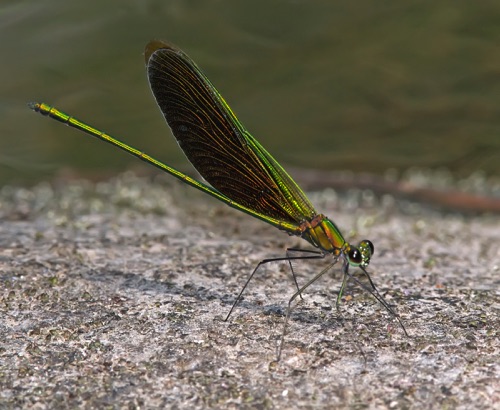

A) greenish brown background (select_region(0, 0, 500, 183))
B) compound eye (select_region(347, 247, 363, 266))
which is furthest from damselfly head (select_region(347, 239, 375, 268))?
greenish brown background (select_region(0, 0, 500, 183))

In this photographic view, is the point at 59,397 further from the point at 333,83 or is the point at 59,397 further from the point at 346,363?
the point at 333,83

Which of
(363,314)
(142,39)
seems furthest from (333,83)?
(363,314)

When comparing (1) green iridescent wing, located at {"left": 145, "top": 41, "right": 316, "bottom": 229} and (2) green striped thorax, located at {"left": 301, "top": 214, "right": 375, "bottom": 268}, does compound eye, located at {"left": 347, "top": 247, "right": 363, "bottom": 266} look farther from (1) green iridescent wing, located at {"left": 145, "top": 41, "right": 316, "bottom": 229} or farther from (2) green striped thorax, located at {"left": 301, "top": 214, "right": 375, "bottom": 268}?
(1) green iridescent wing, located at {"left": 145, "top": 41, "right": 316, "bottom": 229}

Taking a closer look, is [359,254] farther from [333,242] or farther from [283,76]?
[283,76]

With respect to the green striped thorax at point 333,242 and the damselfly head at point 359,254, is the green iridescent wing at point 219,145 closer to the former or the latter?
the green striped thorax at point 333,242

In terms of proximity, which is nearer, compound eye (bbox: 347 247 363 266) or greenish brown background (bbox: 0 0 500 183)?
compound eye (bbox: 347 247 363 266)

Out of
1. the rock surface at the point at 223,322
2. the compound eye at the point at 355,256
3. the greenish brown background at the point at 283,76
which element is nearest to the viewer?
the rock surface at the point at 223,322

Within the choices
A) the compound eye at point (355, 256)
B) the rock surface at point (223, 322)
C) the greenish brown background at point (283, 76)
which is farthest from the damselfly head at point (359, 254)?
the greenish brown background at point (283, 76)

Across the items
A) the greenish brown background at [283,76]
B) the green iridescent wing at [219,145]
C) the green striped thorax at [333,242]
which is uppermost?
the greenish brown background at [283,76]
